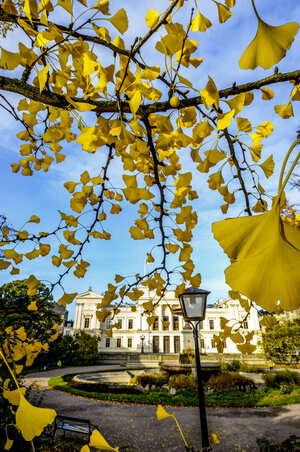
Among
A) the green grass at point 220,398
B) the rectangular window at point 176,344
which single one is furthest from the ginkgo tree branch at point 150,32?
the rectangular window at point 176,344

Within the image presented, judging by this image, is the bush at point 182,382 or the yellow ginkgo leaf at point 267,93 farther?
the bush at point 182,382

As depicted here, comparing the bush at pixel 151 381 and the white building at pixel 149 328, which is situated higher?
the white building at pixel 149 328

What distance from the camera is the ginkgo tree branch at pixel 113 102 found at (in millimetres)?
771

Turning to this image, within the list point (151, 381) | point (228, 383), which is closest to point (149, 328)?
point (151, 381)

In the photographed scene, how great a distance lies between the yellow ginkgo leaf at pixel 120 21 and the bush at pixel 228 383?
1096cm

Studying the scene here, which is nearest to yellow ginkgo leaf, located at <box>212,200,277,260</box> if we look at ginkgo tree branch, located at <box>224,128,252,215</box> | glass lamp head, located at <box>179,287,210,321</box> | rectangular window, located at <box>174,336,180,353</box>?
ginkgo tree branch, located at <box>224,128,252,215</box>

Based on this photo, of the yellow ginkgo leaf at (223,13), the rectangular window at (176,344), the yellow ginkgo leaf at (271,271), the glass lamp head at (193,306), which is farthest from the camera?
the rectangular window at (176,344)

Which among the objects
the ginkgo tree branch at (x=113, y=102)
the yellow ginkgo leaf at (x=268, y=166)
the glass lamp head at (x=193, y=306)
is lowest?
the glass lamp head at (x=193, y=306)

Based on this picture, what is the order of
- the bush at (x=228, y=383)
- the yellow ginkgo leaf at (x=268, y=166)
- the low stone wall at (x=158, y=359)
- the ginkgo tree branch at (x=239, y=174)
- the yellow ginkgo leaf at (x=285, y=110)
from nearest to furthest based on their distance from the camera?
the yellow ginkgo leaf at (x=285, y=110) → the yellow ginkgo leaf at (x=268, y=166) → the ginkgo tree branch at (x=239, y=174) → the bush at (x=228, y=383) → the low stone wall at (x=158, y=359)

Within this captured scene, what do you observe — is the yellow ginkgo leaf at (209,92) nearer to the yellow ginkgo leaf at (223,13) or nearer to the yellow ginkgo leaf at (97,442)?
the yellow ginkgo leaf at (223,13)

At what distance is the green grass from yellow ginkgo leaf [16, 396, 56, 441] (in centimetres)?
818

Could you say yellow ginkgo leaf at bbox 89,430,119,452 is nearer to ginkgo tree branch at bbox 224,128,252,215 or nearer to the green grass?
ginkgo tree branch at bbox 224,128,252,215

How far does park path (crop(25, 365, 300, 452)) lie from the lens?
4.63 m

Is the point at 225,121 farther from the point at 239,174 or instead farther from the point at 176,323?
the point at 176,323
